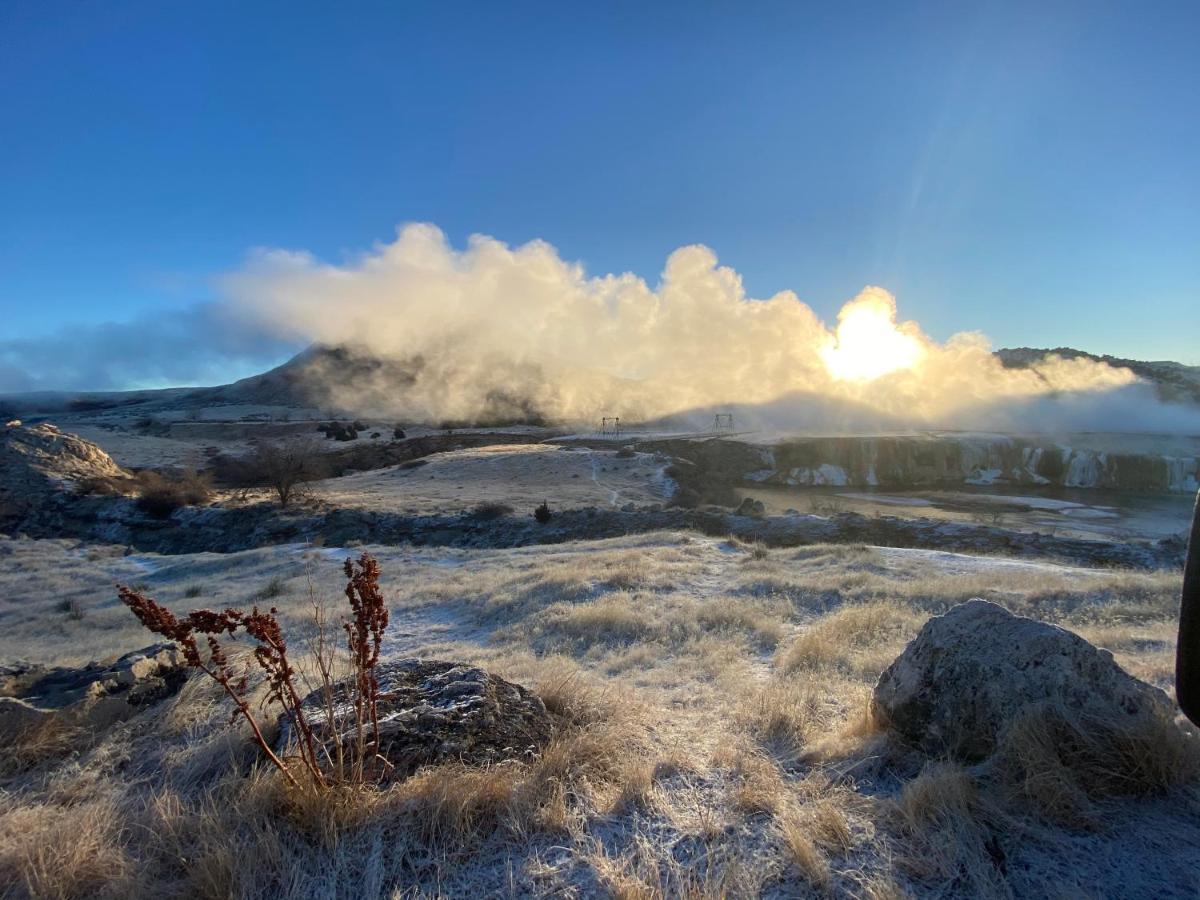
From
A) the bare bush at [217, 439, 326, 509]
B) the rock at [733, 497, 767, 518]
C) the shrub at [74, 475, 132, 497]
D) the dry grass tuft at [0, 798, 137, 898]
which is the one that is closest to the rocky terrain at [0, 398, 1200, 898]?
the dry grass tuft at [0, 798, 137, 898]

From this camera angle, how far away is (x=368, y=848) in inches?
119

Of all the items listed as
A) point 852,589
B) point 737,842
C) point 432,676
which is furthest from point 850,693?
point 852,589

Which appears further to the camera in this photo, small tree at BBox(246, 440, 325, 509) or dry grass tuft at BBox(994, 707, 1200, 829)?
small tree at BBox(246, 440, 325, 509)

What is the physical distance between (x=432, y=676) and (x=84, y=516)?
3201cm

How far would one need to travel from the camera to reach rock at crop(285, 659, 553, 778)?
3.88m

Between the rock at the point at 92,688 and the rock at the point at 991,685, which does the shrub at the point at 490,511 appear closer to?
the rock at the point at 92,688

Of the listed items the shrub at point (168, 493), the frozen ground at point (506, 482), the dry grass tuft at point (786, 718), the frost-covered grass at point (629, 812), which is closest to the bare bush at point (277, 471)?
the frozen ground at point (506, 482)

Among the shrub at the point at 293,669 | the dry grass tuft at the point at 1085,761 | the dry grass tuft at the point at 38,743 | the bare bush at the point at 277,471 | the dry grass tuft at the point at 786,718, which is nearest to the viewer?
the shrub at the point at 293,669

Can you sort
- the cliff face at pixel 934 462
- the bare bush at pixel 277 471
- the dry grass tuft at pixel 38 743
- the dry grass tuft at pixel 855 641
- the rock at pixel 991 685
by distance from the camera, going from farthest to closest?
the cliff face at pixel 934 462
the bare bush at pixel 277 471
the dry grass tuft at pixel 855 641
the dry grass tuft at pixel 38 743
the rock at pixel 991 685

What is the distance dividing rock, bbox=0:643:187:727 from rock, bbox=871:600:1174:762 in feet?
20.3

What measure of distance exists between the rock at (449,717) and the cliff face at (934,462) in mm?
38660

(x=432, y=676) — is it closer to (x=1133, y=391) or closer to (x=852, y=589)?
(x=852, y=589)

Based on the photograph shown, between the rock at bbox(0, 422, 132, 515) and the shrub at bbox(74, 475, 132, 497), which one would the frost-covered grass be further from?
the rock at bbox(0, 422, 132, 515)

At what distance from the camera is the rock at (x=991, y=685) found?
3.88 m
